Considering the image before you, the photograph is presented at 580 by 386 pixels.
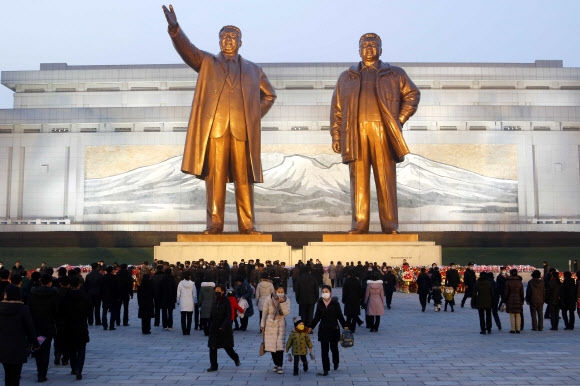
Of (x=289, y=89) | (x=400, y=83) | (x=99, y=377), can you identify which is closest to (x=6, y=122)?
(x=289, y=89)

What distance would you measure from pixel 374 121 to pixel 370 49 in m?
2.08

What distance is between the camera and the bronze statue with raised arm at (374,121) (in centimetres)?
2142

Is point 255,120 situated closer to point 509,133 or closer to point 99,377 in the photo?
point 99,377

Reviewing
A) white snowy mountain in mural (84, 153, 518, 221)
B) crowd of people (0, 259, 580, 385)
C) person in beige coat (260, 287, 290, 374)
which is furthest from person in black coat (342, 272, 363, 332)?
white snowy mountain in mural (84, 153, 518, 221)

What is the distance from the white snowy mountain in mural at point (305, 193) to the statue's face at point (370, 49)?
19.7m

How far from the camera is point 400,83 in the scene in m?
21.7

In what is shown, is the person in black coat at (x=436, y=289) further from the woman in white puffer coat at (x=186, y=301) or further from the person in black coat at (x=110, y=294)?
the person in black coat at (x=110, y=294)

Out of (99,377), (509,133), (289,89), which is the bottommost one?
(99,377)

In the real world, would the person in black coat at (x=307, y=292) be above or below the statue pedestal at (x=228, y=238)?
below

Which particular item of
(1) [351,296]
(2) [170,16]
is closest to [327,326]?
(1) [351,296]

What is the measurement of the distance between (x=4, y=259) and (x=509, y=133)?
89.7 ft

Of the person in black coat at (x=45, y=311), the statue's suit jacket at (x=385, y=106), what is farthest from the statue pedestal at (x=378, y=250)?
the person in black coat at (x=45, y=311)

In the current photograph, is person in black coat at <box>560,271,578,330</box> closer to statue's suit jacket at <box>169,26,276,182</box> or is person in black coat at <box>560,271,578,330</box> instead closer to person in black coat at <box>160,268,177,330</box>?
person in black coat at <box>160,268,177,330</box>

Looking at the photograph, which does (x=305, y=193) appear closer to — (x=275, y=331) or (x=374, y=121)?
(x=374, y=121)
